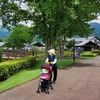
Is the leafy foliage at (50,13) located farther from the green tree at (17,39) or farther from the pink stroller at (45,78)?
the green tree at (17,39)

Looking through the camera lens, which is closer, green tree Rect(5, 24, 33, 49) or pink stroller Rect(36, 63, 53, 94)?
pink stroller Rect(36, 63, 53, 94)

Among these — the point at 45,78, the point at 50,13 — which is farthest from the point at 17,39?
the point at 45,78

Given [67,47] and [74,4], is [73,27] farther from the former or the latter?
[67,47]

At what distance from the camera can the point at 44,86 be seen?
9773mm

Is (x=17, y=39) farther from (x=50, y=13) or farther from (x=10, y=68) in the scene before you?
(x=10, y=68)

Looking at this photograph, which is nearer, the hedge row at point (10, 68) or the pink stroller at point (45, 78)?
the pink stroller at point (45, 78)

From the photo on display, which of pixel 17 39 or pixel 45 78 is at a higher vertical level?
pixel 17 39

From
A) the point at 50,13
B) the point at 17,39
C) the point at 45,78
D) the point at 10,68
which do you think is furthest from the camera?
the point at 17,39

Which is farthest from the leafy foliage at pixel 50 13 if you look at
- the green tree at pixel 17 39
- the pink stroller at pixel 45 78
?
the green tree at pixel 17 39

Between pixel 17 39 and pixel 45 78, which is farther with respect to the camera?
pixel 17 39

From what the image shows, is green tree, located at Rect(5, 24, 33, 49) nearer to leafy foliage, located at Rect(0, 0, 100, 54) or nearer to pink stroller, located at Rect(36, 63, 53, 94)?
leafy foliage, located at Rect(0, 0, 100, 54)

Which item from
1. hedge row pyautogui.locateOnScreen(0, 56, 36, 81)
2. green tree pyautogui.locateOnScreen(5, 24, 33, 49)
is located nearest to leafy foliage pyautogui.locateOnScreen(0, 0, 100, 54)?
hedge row pyautogui.locateOnScreen(0, 56, 36, 81)

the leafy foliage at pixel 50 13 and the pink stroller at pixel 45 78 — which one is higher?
the leafy foliage at pixel 50 13

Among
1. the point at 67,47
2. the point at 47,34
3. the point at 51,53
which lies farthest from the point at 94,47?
the point at 51,53
